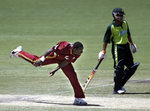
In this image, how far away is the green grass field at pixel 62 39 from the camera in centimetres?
1377

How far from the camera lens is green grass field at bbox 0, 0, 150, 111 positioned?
13.8 metres

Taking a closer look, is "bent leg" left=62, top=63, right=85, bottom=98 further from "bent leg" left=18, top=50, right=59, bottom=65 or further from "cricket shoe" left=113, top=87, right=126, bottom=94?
"cricket shoe" left=113, top=87, right=126, bottom=94

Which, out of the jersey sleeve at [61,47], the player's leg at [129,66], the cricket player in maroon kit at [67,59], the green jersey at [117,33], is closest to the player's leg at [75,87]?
the cricket player in maroon kit at [67,59]

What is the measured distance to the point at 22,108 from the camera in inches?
431

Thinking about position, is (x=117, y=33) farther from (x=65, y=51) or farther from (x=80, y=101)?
(x=80, y=101)

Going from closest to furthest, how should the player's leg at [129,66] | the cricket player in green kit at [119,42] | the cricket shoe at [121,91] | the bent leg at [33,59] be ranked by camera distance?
the bent leg at [33,59] → the cricket shoe at [121,91] → the cricket player in green kit at [119,42] → the player's leg at [129,66]

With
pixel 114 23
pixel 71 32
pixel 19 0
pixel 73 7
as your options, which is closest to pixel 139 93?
pixel 114 23

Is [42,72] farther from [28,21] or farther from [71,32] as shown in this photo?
[28,21]

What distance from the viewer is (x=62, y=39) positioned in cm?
2825

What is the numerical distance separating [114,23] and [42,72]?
4758 millimetres

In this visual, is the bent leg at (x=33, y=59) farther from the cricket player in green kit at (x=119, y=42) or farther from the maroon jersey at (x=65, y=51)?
the cricket player in green kit at (x=119, y=42)

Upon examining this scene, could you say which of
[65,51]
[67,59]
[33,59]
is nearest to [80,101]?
[67,59]

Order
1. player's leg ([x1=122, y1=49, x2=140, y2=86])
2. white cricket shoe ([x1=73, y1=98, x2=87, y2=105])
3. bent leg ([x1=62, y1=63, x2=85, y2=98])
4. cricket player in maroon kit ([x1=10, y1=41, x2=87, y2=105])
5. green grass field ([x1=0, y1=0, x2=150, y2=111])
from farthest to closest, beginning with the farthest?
green grass field ([x1=0, y1=0, x2=150, y2=111]) < player's leg ([x1=122, y1=49, x2=140, y2=86]) < bent leg ([x1=62, y1=63, x2=85, y2=98]) < white cricket shoe ([x1=73, y1=98, x2=87, y2=105]) < cricket player in maroon kit ([x1=10, y1=41, x2=87, y2=105])

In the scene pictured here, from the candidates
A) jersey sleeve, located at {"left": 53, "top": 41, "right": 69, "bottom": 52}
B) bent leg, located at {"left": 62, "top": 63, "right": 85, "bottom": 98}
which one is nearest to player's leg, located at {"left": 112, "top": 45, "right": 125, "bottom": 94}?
bent leg, located at {"left": 62, "top": 63, "right": 85, "bottom": 98}
